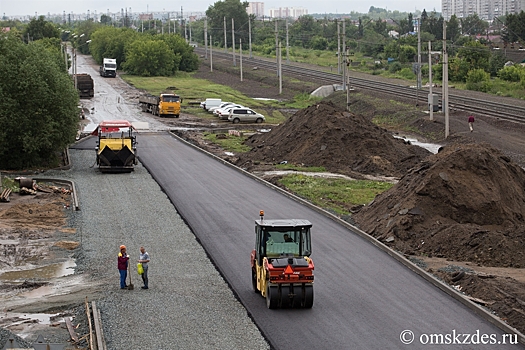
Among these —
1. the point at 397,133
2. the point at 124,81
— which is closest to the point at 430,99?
the point at 397,133

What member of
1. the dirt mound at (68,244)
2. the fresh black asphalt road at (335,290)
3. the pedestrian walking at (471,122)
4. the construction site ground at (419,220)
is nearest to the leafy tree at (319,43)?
the pedestrian walking at (471,122)

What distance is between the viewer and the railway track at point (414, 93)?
231 ft

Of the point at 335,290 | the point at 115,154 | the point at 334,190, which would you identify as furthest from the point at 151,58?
the point at 335,290

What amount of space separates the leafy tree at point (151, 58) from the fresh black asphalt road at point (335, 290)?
85.9 m

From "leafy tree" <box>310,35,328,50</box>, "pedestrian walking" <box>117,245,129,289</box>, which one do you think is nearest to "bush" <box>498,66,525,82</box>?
"leafy tree" <box>310,35,328,50</box>

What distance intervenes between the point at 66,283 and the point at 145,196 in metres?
13.7

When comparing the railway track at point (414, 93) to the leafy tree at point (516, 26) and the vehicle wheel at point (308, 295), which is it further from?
the vehicle wheel at point (308, 295)

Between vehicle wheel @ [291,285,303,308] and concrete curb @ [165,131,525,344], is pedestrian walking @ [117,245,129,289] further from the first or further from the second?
concrete curb @ [165,131,525,344]

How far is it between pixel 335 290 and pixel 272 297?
2769mm

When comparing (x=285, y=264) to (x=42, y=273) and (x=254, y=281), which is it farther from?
(x=42, y=273)

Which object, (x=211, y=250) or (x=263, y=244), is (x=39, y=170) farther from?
(x=263, y=244)

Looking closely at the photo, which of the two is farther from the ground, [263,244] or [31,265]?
[263,244]

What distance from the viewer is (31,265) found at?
91.8 feet

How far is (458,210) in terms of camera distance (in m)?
30.8
